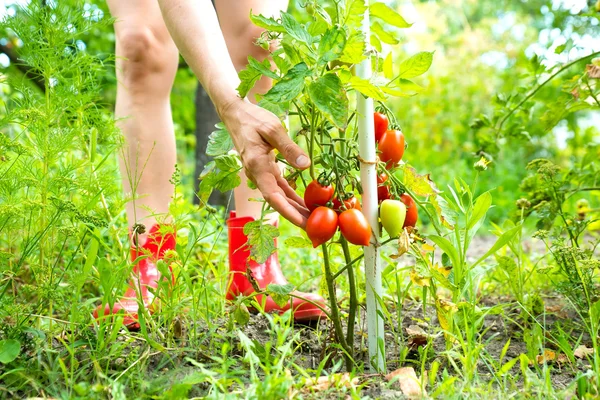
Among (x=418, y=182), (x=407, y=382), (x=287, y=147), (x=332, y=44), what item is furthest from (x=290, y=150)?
(x=407, y=382)

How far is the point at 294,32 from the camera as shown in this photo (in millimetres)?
1186

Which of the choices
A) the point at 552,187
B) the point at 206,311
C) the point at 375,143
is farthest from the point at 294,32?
the point at 552,187

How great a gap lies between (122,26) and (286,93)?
0.99m

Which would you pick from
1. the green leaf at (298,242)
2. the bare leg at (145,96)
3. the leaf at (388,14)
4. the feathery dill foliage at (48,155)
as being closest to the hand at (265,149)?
the green leaf at (298,242)

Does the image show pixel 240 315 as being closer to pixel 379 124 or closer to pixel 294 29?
pixel 379 124

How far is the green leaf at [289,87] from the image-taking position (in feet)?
3.71

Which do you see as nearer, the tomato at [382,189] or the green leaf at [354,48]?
the green leaf at [354,48]

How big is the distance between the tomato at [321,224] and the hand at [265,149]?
0.06 m

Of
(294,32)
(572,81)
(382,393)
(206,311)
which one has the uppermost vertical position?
(572,81)

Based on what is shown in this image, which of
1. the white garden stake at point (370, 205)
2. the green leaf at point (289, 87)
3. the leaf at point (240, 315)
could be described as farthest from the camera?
the leaf at point (240, 315)

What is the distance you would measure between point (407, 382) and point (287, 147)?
1.86 ft

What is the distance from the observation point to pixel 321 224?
1.23 metres

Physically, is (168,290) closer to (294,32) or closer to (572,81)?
(294,32)

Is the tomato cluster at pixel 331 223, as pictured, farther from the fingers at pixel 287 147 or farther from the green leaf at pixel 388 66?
the green leaf at pixel 388 66
